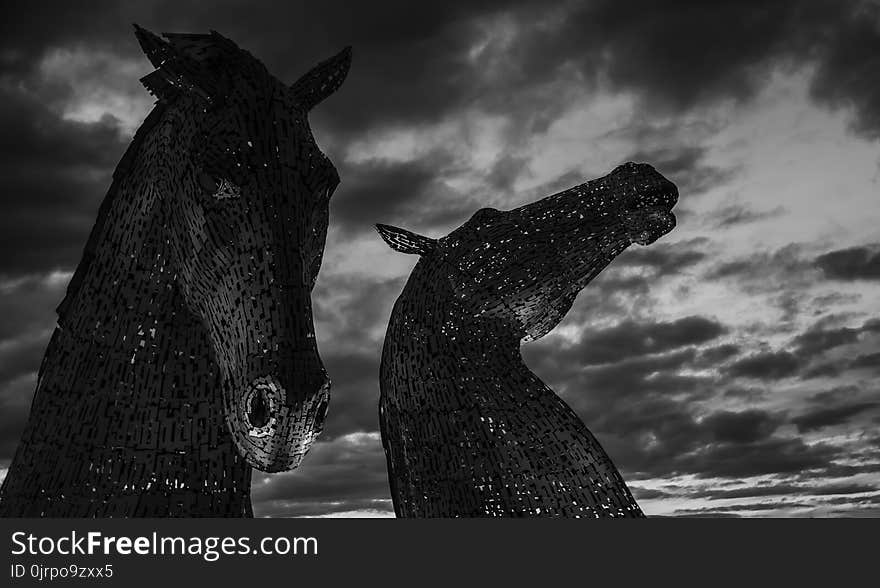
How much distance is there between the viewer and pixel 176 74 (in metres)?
1.98

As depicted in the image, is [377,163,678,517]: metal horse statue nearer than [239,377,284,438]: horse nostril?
No

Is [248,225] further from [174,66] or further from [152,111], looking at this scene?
[152,111]

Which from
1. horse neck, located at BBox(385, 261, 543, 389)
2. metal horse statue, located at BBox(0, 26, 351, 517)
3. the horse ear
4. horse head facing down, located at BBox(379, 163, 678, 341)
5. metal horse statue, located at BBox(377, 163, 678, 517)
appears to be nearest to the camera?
metal horse statue, located at BBox(0, 26, 351, 517)

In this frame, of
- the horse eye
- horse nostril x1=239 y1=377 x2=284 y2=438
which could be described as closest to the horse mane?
the horse eye

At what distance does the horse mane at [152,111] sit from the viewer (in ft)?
6.59

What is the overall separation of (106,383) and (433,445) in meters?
1.60

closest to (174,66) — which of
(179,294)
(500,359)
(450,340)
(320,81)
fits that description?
(320,81)

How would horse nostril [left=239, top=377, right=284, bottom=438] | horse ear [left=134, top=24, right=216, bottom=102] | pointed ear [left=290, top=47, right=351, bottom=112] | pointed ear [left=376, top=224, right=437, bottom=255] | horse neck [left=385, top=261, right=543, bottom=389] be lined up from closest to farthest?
horse nostril [left=239, top=377, right=284, bottom=438]
horse ear [left=134, top=24, right=216, bottom=102]
pointed ear [left=290, top=47, right=351, bottom=112]
horse neck [left=385, top=261, right=543, bottom=389]
pointed ear [left=376, top=224, right=437, bottom=255]

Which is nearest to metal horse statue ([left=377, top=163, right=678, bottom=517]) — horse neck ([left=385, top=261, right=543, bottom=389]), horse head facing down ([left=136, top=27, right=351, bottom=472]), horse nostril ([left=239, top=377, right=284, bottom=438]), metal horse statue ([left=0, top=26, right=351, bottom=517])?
horse neck ([left=385, top=261, right=543, bottom=389])

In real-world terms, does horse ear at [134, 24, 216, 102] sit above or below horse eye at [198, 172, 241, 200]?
above

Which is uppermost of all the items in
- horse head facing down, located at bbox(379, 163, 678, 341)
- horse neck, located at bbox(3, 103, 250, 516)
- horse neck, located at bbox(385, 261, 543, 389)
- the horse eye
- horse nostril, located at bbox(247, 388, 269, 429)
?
horse head facing down, located at bbox(379, 163, 678, 341)

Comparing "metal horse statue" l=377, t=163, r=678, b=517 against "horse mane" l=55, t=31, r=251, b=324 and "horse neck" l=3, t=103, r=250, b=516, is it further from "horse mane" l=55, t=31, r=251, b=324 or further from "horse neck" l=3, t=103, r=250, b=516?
"horse mane" l=55, t=31, r=251, b=324

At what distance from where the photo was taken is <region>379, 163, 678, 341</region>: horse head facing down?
11.8 ft

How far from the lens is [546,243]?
12.1 ft
